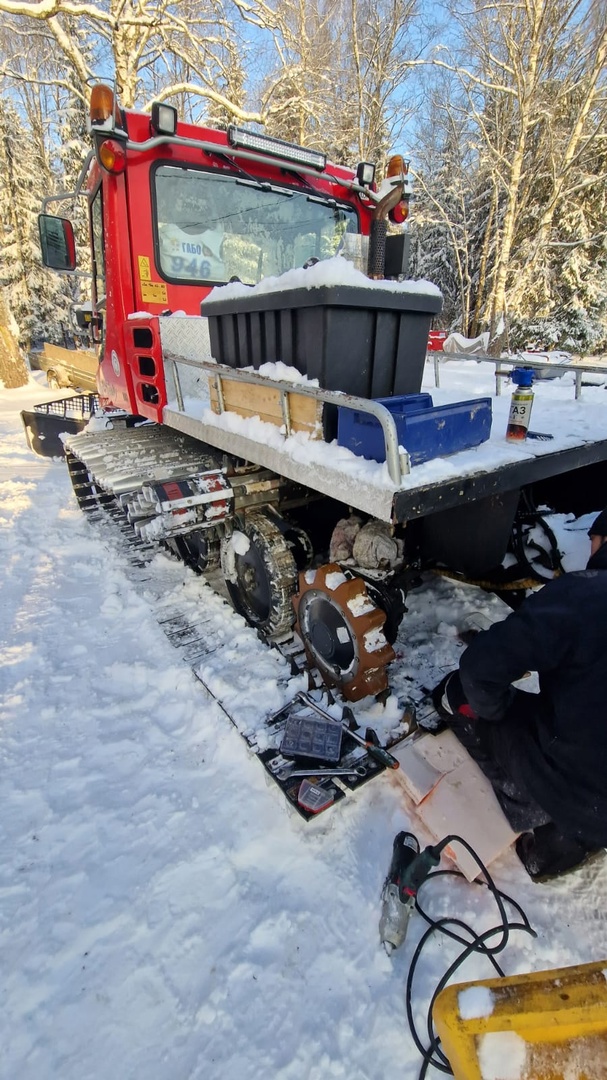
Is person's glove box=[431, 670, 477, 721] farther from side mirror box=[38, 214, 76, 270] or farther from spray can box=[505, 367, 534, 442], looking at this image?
side mirror box=[38, 214, 76, 270]

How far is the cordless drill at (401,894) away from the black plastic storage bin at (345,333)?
5.66ft

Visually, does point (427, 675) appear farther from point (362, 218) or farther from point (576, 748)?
point (362, 218)

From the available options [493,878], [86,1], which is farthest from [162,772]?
[86,1]

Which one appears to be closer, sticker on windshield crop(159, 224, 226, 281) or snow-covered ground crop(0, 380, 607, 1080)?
snow-covered ground crop(0, 380, 607, 1080)

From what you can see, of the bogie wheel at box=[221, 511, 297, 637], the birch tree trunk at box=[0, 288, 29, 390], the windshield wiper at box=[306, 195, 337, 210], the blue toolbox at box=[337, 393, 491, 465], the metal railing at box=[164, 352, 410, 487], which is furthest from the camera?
the birch tree trunk at box=[0, 288, 29, 390]

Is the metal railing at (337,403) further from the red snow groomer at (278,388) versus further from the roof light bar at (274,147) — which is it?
the roof light bar at (274,147)

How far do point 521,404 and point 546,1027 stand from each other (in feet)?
6.63

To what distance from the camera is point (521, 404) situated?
215 cm

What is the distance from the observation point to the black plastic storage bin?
192 centimetres

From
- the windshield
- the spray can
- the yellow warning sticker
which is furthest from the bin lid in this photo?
the windshield

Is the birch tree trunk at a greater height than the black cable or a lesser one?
greater

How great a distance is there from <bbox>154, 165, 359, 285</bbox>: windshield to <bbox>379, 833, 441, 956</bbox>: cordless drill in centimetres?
352

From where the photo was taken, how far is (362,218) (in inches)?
165

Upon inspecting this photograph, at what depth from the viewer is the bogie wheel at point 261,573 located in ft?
9.14
